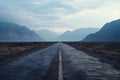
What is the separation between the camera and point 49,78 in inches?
441

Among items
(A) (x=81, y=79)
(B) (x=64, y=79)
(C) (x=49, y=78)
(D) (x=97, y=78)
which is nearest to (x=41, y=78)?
(C) (x=49, y=78)

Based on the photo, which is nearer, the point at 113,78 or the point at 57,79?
the point at 57,79

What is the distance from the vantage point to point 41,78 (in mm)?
11219

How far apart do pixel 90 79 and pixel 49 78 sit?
197cm

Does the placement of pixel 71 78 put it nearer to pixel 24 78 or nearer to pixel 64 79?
pixel 64 79

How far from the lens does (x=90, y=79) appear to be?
11180 millimetres

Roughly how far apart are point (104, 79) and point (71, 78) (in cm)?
159

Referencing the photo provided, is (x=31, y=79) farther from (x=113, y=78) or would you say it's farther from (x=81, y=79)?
(x=113, y=78)

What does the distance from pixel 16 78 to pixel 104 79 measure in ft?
14.0

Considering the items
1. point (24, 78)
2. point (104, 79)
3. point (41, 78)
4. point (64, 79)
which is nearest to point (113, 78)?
point (104, 79)

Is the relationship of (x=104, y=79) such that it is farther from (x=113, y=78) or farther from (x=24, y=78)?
(x=24, y=78)

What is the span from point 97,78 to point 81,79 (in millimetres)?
940

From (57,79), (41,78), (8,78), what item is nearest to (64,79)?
(57,79)

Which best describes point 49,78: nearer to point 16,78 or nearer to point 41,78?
point 41,78
